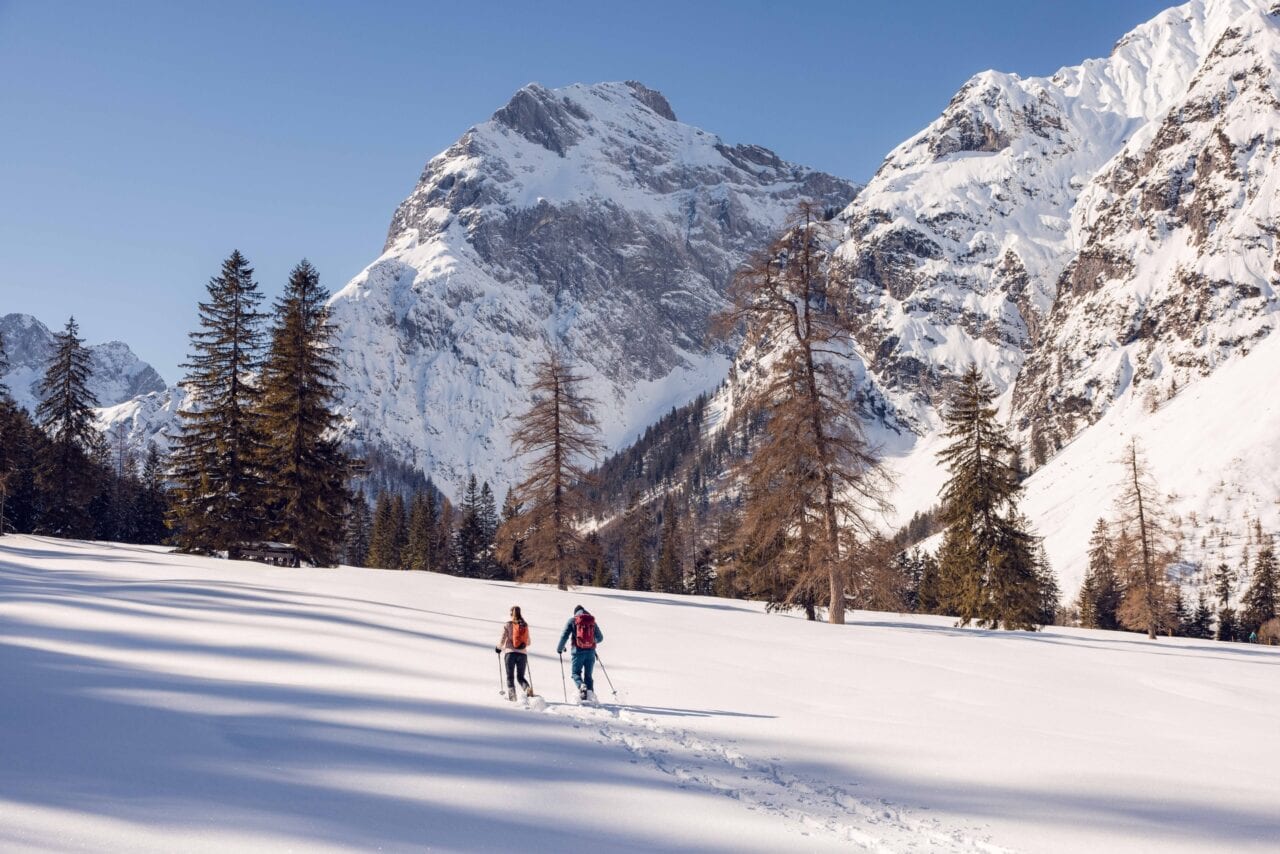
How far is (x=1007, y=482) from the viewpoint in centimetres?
3766

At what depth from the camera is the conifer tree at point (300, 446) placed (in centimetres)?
3381

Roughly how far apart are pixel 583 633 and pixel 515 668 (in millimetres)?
1272

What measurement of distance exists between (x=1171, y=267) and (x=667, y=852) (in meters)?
219

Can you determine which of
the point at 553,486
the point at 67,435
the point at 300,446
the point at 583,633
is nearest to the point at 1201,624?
the point at 553,486

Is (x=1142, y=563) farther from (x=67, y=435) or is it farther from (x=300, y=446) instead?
(x=67, y=435)

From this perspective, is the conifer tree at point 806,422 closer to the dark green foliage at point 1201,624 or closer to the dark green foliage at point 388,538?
the dark green foliage at point 388,538

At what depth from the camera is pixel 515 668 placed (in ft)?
40.5

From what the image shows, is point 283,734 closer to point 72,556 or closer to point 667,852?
point 667,852

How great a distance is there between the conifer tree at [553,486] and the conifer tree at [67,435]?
29.1 meters

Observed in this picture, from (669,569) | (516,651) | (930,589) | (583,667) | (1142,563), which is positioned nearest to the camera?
(516,651)

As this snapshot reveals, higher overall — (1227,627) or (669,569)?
(669,569)

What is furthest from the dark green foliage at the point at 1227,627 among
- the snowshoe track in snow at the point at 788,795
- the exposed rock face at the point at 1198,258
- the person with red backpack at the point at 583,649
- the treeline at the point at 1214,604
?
the exposed rock face at the point at 1198,258

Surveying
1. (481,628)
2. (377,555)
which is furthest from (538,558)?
(377,555)

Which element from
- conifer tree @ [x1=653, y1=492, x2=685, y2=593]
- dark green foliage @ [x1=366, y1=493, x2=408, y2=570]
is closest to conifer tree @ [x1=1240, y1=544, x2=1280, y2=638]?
conifer tree @ [x1=653, y1=492, x2=685, y2=593]
